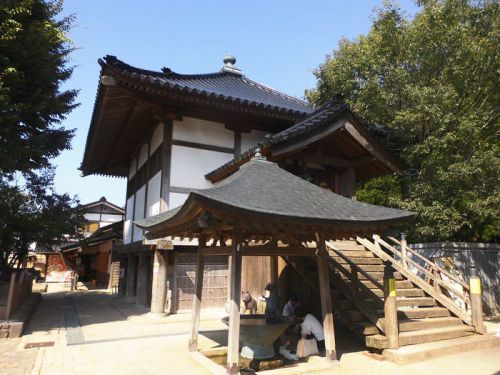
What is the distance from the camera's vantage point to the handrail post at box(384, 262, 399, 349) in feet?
22.0

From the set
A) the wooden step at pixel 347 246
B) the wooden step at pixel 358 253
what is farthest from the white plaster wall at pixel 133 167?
the wooden step at pixel 358 253

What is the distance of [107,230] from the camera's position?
25.6 m

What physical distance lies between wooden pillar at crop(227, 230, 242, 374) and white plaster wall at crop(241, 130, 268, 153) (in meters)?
7.19

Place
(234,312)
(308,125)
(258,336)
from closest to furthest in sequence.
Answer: (234,312)
(258,336)
(308,125)

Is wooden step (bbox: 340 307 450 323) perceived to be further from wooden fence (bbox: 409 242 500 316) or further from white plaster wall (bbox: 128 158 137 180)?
white plaster wall (bbox: 128 158 137 180)

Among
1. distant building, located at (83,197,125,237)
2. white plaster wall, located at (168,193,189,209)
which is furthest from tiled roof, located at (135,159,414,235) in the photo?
distant building, located at (83,197,125,237)

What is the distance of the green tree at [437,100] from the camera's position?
10.3 m

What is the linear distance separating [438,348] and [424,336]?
1.28 ft

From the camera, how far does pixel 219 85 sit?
15.3 metres

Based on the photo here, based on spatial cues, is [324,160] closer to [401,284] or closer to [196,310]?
[401,284]

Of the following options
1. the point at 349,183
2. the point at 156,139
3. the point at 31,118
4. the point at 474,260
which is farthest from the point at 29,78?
the point at 474,260

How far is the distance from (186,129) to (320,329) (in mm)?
7354

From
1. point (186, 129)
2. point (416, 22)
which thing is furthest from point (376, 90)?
point (186, 129)

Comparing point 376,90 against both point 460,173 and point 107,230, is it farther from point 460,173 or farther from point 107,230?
point 107,230
